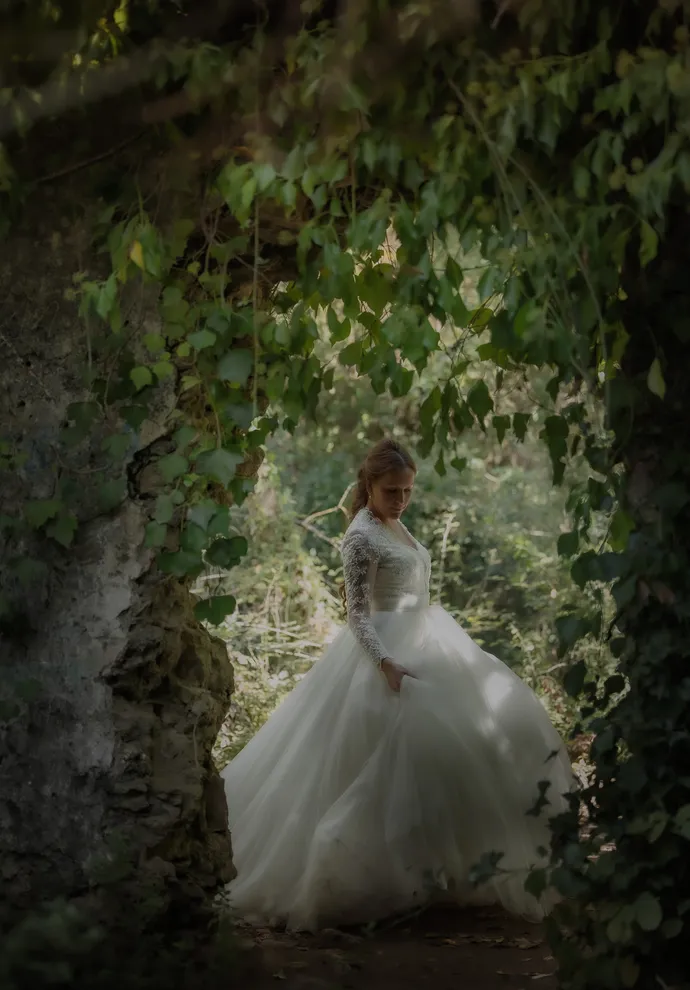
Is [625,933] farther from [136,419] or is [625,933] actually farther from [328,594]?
[328,594]

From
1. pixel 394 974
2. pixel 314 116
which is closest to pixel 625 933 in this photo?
pixel 394 974

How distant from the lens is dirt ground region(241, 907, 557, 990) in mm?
3531

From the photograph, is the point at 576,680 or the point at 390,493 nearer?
the point at 576,680

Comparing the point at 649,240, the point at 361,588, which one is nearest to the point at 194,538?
the point at 649,240

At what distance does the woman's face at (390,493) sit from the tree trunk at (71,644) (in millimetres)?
1749

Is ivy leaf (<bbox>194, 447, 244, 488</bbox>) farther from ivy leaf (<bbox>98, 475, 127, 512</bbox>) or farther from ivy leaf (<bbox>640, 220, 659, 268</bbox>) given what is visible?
ivy leaf (<bbox>640, 220, 659, 268</bbox>)

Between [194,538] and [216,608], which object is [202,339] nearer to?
[194,538]

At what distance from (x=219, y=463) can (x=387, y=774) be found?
5.67 ft

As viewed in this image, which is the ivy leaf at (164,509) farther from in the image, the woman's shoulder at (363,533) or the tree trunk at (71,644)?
the woman's shoulder at (363,533)

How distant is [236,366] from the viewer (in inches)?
121

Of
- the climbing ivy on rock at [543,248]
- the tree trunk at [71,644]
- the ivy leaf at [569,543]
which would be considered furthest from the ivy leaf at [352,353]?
the ivy leaf at [569,543]

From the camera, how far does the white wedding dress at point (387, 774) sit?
4172mm

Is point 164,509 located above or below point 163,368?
below

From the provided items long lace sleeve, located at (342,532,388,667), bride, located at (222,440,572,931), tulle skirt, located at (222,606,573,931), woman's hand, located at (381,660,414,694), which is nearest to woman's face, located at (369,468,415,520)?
bride, located at (222,440,572,931)
